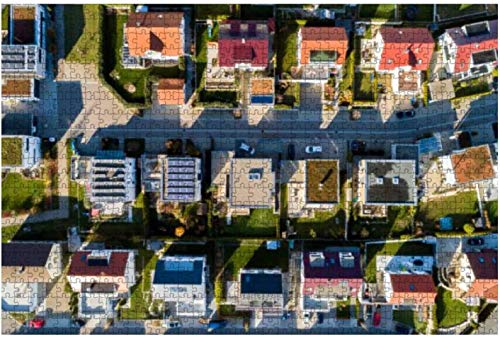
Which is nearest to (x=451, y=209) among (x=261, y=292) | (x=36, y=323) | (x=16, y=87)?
(x=261, y=292)

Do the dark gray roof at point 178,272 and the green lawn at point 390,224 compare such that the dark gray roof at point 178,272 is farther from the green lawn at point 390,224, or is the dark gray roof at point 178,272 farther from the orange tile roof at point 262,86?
the orange tile roof at point 262,86

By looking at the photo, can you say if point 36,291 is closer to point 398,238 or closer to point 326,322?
point 326,322

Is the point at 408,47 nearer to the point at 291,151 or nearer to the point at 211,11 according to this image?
the point at 291,151

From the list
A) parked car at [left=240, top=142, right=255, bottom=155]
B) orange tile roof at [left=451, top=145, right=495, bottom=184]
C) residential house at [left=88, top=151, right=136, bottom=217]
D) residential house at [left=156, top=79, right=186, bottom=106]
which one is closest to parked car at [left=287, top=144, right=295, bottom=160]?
parked car at [left=240, top=142, right=255, bottom=155]

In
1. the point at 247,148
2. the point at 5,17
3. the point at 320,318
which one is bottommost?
the point at 320,318

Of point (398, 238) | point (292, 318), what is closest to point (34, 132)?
point (292, 318)

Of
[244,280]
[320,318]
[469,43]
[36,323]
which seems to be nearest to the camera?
[469,43]

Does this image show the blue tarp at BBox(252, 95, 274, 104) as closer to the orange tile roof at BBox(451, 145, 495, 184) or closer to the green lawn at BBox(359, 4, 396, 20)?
the green lawn at BBox(359, 4, 396, 20)
